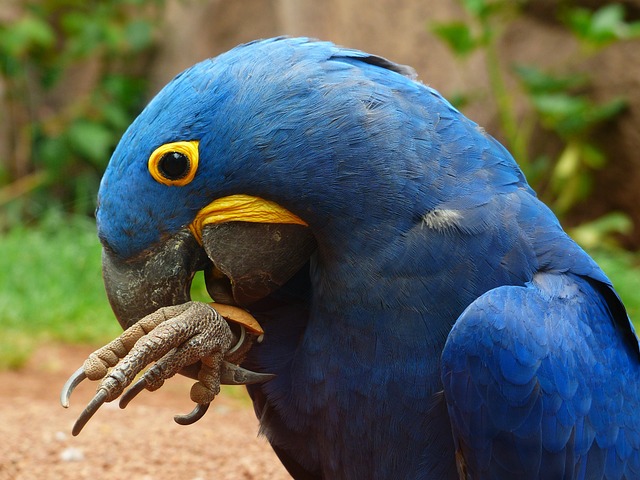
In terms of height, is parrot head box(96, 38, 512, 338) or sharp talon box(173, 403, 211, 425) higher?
parrot head box(96, 38, 512, 338)

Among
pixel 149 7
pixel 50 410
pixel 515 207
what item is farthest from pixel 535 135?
pixel 515 207

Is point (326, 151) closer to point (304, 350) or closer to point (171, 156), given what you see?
point (171, 156)

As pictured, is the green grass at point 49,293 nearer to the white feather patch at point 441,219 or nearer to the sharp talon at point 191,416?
the sharp talon at point 191,416

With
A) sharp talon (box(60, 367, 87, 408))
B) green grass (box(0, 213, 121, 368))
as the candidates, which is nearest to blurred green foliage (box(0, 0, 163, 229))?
green grass (box(0, 213, 121, 368))

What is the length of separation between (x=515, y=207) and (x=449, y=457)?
1.90 ft

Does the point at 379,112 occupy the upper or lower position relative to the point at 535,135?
upper

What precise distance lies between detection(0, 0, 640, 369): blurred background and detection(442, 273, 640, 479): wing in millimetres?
3195

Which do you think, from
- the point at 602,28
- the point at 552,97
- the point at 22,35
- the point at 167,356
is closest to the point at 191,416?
the point at 167,356

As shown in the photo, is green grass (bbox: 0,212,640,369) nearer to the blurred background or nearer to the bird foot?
the blurred background

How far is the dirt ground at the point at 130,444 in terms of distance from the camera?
2949mm

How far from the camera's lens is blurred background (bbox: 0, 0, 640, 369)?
18.1 ft

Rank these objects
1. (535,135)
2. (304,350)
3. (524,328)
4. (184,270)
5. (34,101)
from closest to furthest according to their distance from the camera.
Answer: (524,328) → (184,270) → (304,350) → (535,135) → (34,101)

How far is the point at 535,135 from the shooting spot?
6.47 metres

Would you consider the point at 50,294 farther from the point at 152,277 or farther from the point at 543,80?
the point at 152,277
